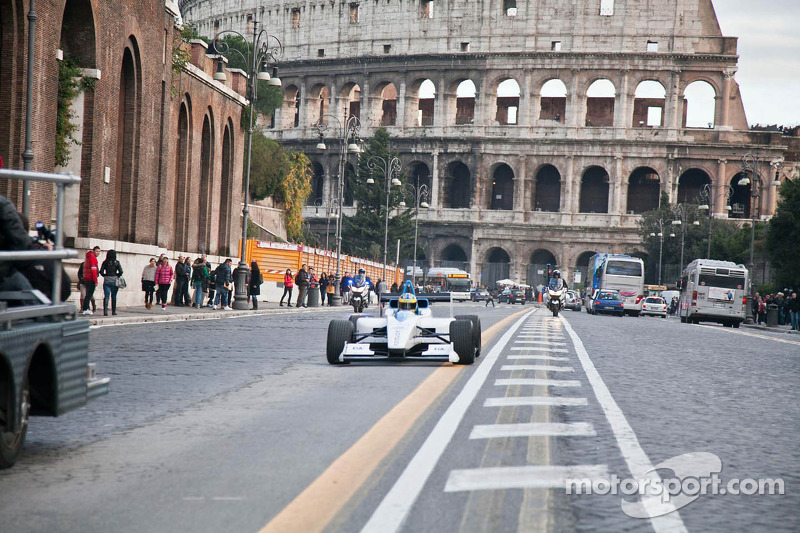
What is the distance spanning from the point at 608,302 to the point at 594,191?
36844 millimetres

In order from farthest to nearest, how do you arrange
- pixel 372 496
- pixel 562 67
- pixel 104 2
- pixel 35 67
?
1. pixel 562 67
2. pixel 104 2
3. pixel 35 67
4. pixel 372 496

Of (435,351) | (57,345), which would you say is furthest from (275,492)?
(435,351)

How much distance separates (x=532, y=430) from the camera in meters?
8.21

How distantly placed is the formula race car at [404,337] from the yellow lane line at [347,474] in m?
3.93

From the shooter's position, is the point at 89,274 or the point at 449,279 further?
the point at 449,279

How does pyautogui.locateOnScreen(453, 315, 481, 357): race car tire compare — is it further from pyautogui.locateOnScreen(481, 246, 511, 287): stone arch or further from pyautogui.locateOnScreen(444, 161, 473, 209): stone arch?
pyautogui.locateOnScreen(444, 161, 473, 209): stone arch

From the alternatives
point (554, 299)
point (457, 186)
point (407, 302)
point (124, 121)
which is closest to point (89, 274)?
point (124, 121)

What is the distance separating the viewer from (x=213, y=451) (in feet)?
23.1

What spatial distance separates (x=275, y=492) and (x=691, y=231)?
82.9 m

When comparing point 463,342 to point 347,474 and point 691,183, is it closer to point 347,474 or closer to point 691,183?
point 347,474

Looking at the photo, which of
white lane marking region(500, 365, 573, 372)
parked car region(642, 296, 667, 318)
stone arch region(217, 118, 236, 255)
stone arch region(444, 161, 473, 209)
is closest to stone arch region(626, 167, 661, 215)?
stone arch region(444, 161, 473, 209)

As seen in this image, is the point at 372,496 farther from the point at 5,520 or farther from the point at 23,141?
the point at 23,141

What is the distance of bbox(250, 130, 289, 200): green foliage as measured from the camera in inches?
2704

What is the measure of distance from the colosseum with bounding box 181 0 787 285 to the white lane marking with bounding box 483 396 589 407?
79.1m
